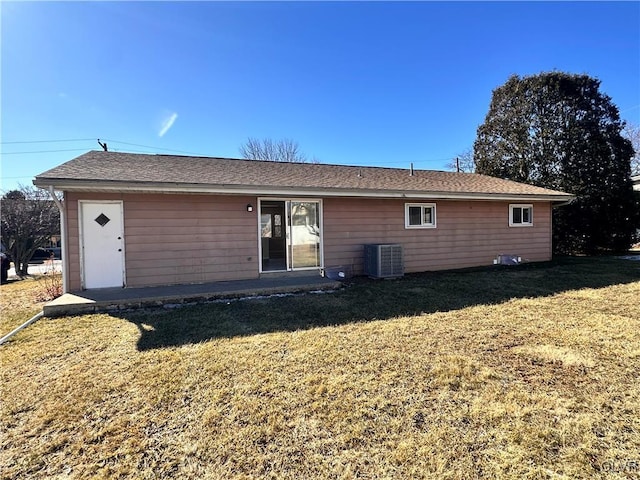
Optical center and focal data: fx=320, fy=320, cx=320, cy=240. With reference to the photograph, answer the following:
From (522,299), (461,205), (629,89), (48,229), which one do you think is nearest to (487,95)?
(629,89)

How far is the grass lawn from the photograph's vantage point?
185cm

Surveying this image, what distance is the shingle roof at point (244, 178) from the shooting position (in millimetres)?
5891

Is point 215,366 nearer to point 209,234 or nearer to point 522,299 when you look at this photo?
point 209,234

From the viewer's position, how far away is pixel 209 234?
6914 millimetres

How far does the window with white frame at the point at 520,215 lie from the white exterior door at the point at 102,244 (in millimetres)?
10663

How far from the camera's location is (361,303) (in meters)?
5.57

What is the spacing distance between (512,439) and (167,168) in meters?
7.82

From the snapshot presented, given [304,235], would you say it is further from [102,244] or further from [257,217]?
[102,244]

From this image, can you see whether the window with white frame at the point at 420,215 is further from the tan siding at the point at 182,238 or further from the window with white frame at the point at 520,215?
the tan siding at the point at 182,238

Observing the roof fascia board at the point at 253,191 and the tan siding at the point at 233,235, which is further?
the tan siding at the point at 233,235

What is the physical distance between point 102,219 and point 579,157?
56.7ft

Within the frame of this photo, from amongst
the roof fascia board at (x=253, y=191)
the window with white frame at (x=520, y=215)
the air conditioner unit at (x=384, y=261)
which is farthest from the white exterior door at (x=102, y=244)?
the window with white frame at (x=520, y=215)

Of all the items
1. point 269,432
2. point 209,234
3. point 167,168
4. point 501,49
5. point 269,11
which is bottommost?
point 269,432

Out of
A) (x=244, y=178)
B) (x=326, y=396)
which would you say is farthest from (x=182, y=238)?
(x=326, y=396)
